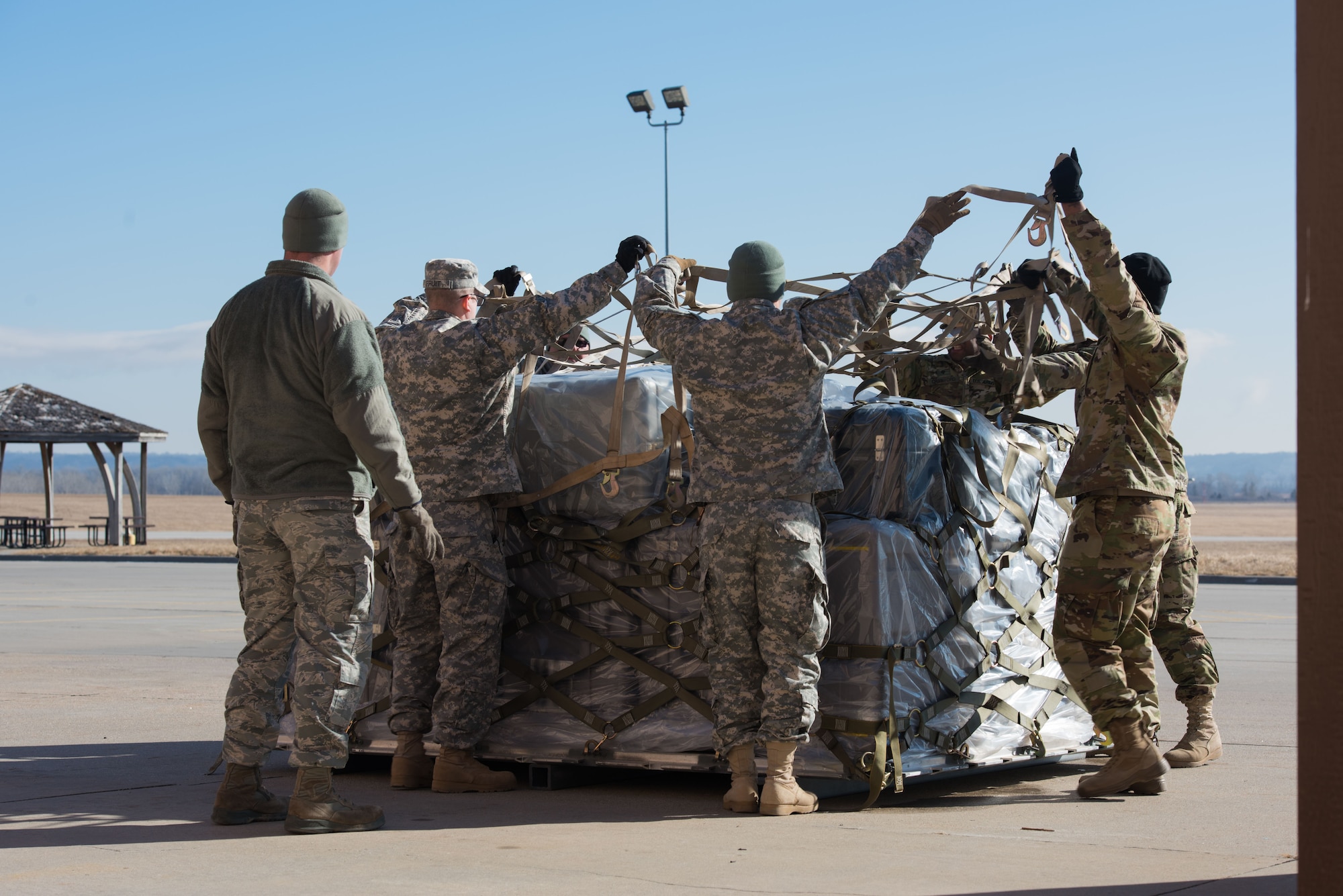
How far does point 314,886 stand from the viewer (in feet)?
13.3

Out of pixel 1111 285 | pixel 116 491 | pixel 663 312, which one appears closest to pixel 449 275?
pixel 663 312

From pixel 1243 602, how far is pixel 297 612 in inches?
609

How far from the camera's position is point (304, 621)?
4941mm

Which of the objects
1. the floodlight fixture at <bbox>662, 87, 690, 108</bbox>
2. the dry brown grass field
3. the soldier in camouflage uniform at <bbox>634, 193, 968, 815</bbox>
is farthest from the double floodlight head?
the soldier in camouflage uniform at <bbox>634, 193, 968, 815</bbox>

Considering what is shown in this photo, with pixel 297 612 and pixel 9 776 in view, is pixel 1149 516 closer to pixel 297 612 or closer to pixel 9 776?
pixel 297 612

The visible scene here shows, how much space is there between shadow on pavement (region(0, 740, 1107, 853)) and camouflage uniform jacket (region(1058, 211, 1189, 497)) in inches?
52.5

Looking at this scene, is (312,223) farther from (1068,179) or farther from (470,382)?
(1068,179)

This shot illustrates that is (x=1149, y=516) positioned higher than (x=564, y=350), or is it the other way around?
(x=564, y=350)

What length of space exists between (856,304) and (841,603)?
1.15 metres

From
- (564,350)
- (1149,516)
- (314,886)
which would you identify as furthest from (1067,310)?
(314,886)

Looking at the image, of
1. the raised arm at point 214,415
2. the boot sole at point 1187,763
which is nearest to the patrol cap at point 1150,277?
the boot sole at point 1187,763

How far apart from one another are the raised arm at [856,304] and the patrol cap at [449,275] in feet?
5.06
